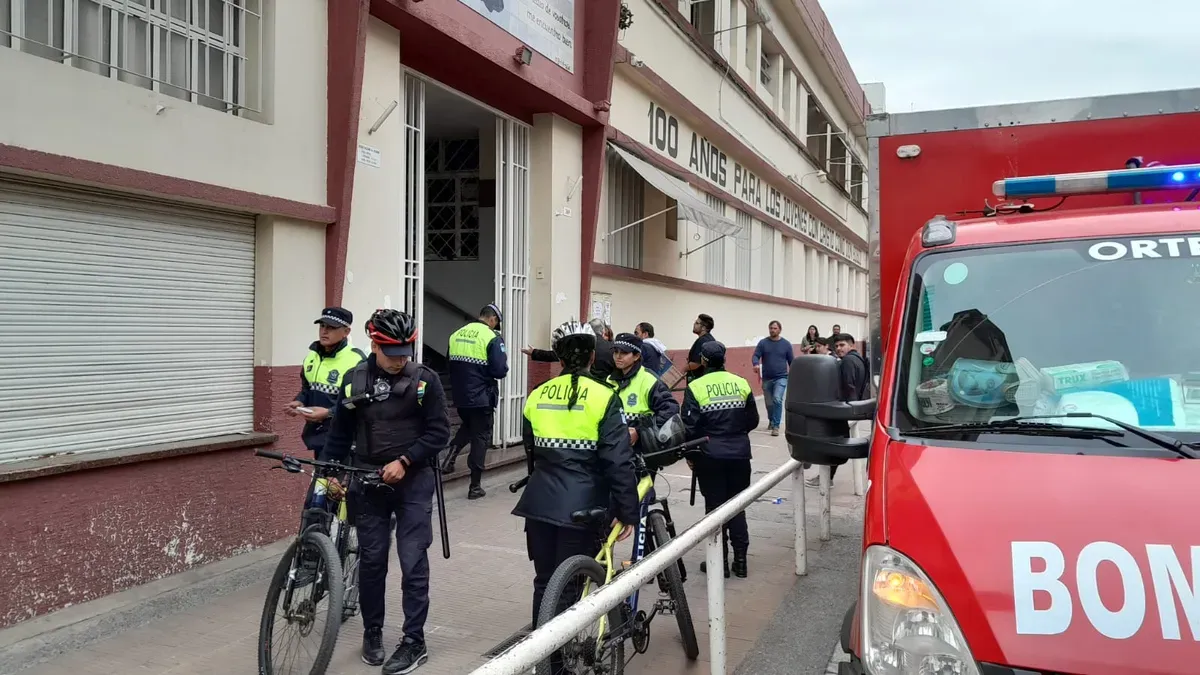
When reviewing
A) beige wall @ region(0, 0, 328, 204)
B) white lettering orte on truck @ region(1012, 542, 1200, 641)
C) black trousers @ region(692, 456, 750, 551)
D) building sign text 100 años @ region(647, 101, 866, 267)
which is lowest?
black trousers @ region(692, 456, 750, 551)

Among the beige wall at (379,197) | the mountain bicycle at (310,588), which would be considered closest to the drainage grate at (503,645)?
the mountain bicycle at (310,588)

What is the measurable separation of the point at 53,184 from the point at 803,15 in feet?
61.2

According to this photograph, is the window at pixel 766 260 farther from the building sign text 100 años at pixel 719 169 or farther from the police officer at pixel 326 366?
the police officer at pixel 326 366

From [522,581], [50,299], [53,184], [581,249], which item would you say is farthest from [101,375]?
[581,249]

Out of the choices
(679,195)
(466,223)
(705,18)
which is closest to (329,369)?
(679,195)

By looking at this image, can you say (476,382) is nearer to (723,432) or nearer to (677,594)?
(723,432)

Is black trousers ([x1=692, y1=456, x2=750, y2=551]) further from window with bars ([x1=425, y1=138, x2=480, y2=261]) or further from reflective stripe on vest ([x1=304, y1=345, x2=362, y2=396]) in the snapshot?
window with bars ([x1=425, y1=138, x2=480, y2=261])

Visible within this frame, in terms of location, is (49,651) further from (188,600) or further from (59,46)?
(59,46)

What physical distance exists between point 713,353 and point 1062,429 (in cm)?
325

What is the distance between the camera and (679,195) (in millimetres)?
11492

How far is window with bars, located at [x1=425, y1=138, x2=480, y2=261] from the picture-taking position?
41.8ft

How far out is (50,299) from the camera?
496 centimetres

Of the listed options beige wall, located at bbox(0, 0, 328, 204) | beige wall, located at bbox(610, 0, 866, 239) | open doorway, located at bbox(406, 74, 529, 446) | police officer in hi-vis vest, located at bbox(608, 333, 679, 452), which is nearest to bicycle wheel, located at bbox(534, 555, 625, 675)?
police officer in hi-vis vest, located at bbox(608, 333, 679, 452)

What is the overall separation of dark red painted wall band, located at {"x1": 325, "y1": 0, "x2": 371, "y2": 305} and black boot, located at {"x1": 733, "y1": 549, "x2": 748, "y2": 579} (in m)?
3.56
